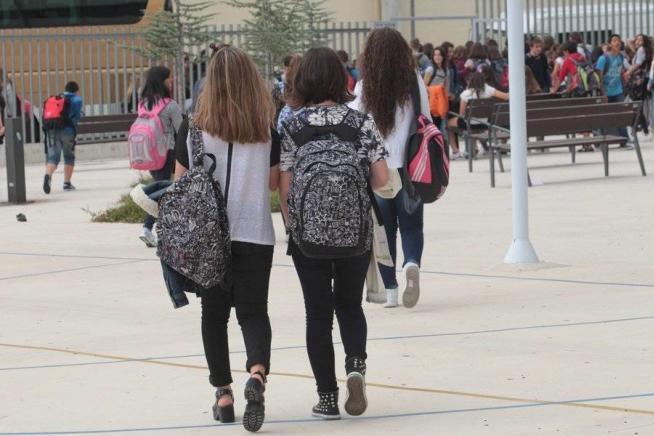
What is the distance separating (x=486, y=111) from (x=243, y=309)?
597 inches

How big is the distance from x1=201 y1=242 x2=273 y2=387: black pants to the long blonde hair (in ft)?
1.49

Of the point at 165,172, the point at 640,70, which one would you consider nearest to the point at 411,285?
the point at 165,172

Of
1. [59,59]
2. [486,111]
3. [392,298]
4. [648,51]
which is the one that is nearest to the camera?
[392,298]

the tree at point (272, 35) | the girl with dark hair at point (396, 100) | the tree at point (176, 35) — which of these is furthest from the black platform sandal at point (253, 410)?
the tree at point (176, 35)

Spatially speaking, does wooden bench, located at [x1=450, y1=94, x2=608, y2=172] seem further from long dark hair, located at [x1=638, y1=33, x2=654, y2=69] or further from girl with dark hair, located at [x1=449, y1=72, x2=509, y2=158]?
long dark hair, located at [x1=638, y1=33, x2=654, y2=69]

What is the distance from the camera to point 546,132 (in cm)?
1842

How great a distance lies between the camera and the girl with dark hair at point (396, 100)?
8.88 m

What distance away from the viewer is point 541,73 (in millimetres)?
25578

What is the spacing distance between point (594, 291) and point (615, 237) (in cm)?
278

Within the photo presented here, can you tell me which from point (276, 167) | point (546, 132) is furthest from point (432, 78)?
point (276, 167)

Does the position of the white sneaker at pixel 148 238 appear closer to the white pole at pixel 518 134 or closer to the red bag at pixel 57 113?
the white pole at pixel 518 134

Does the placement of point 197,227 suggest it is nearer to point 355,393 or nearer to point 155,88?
point 355,393

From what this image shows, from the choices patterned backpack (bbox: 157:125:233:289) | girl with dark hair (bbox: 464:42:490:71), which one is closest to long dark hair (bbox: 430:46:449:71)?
girl with dark hair (bbox: 464:42:490:71)

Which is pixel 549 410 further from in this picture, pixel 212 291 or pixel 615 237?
pixel 615 237
